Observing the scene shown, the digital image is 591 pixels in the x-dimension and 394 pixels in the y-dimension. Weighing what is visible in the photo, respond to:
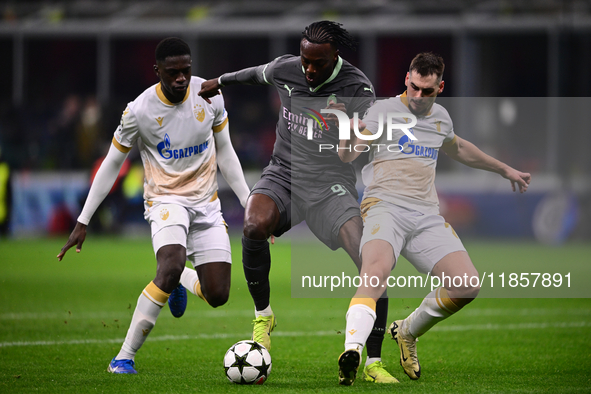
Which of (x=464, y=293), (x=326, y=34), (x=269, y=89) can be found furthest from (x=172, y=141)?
(x=269, y=89)

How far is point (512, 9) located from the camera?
1942cm

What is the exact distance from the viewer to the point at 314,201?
5797 mm

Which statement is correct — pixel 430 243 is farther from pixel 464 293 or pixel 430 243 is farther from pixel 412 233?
pixel 464 293

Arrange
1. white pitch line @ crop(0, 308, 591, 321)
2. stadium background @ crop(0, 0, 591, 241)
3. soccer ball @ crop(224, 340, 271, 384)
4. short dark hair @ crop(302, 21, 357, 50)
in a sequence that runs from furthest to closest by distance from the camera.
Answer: stadium background @ crop(0, 0, 591, 241) < white pitch line @ crop(0, 308, 591, 321) < short dark hair @ crop(302, 21, 357, 50) < soccer ball @ crop(224, 340, 271, 384)

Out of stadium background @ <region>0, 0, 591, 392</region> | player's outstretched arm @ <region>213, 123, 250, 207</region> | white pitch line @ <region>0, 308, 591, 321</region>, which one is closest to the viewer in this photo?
player's outstretched arm @ <region>213, 123, 250, 207</region>

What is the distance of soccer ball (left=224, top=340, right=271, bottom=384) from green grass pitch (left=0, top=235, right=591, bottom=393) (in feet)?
0.28

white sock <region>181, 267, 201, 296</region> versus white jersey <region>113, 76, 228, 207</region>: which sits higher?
white jersey <region>113, 76, 228, 207</region>

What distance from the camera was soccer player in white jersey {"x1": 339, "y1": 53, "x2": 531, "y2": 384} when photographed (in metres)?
5.17

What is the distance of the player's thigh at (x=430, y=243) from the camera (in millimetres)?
5273

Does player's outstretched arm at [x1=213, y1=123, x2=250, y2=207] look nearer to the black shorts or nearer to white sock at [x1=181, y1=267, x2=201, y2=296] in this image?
the black shorts

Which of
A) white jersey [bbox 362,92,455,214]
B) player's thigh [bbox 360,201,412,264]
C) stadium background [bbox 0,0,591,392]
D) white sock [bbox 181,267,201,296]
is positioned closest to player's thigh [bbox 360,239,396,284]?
player's thigh [bbox 360,201,412,264]

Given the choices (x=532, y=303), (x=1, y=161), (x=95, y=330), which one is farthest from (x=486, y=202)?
(x=95, y=330)

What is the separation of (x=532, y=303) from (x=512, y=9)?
1122 cm

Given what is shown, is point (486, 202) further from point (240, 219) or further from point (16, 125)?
point (16, 125)
